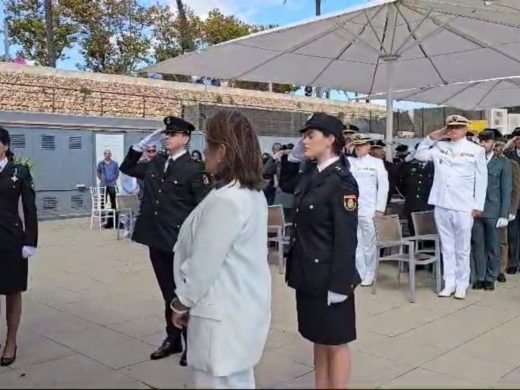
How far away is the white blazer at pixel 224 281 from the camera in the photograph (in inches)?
85.0

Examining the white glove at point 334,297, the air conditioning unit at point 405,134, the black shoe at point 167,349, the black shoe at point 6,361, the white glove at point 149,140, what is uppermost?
the air conditioning unit at point 405,134

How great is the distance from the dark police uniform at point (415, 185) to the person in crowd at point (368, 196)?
935 mm

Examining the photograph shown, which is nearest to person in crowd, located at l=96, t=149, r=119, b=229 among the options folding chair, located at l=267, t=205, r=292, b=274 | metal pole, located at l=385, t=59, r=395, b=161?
folding chair, located at l=267, t=205, r=292, b=274

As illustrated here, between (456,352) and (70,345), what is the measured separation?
2806 mm

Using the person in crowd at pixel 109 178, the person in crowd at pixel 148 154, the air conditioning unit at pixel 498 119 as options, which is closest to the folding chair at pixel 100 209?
the person in crowd at pixel 109 178

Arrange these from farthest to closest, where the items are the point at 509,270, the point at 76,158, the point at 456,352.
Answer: the point at 76,158 < the point at 509,270 < the point at 456,352

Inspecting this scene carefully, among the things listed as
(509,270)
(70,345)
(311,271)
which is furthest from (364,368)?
(509,270)

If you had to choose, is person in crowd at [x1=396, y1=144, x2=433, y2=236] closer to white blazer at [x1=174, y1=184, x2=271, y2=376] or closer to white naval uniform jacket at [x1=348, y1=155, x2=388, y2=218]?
white naval uniform jacket at [x1=348, y1=155, x2=388, y2=218]

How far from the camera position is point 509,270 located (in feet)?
23.2

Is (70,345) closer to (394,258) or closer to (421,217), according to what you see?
(394,258)

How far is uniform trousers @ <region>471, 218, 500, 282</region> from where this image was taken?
6305mm

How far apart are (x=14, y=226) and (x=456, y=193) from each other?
3.97 m

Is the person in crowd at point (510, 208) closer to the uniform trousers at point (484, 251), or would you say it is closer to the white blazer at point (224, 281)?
the uniform trousers at point (484, 251)

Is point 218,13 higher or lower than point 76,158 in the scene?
higher
